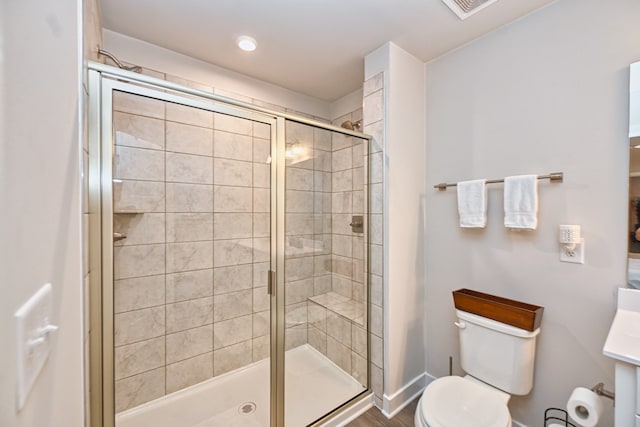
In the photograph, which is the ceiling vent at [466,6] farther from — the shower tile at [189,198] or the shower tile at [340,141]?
the shower tile at [189,198]

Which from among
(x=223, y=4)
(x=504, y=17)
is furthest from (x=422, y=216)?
(x=223, y=4)

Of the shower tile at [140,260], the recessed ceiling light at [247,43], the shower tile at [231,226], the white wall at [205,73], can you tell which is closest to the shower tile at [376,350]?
the shower tile at [231,226]

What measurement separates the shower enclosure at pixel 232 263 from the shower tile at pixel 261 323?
0.04 feet

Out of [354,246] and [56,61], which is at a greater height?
[56,61]

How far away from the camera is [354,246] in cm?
196

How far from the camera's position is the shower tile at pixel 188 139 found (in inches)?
60.2

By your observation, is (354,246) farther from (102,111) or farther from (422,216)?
(102,111)

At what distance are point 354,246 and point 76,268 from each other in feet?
4.98

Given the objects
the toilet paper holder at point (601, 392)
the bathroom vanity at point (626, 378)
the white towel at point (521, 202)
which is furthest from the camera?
the white towel at point (521, 202)

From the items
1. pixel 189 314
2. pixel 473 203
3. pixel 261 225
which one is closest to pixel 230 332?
pixel 189 314

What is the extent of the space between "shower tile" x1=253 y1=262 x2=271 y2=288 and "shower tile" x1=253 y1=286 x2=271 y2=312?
0.11 ft

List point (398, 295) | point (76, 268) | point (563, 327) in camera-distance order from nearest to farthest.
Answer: point (76, 268) < point (563, 327) < point (398, 295)

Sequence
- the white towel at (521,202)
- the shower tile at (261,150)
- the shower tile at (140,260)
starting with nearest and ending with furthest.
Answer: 1. the shower tile at (140,260)
2. the white towel at (521,202)
3. the shower tile at (261,150)

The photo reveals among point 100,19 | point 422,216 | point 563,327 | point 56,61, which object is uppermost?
point 100,19
